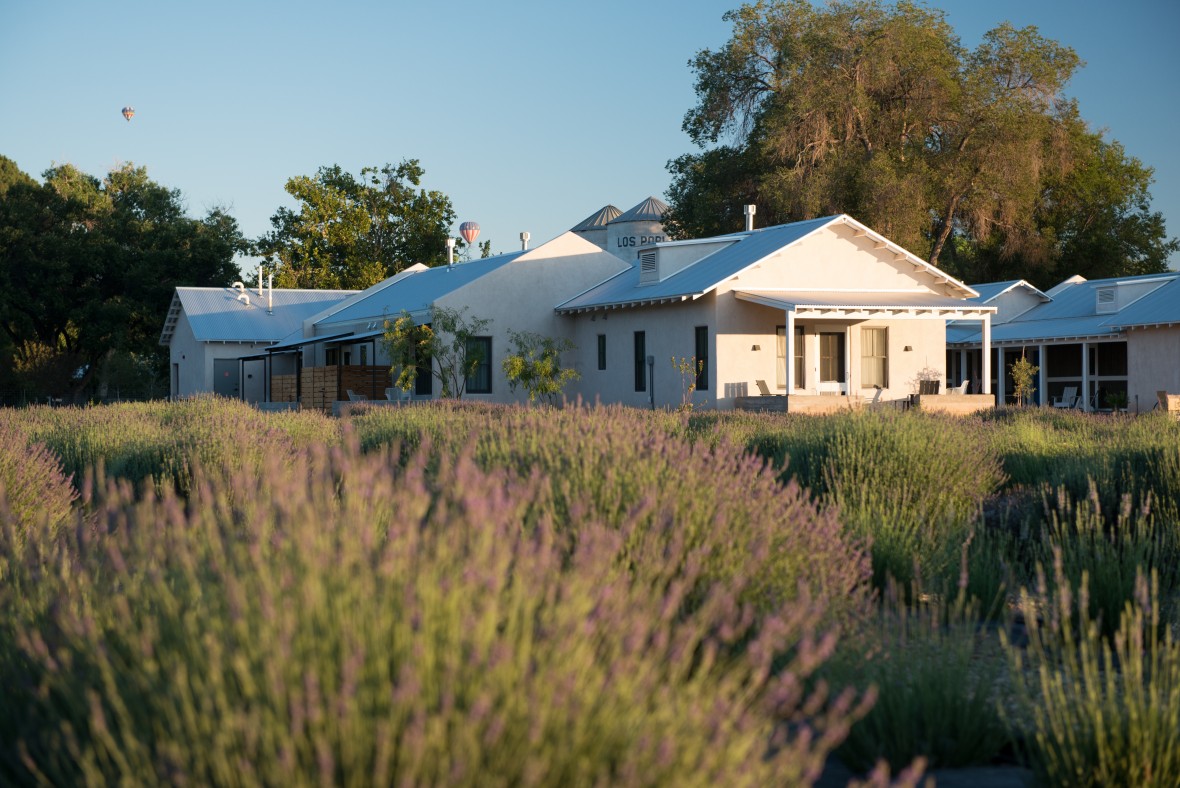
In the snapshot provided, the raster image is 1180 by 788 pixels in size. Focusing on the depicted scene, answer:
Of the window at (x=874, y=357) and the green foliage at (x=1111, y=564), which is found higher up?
the window at (x=874, y=357)

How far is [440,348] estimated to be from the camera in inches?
1177

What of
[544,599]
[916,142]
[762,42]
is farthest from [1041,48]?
[544,599]

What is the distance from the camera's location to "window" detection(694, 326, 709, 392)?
2739 cm

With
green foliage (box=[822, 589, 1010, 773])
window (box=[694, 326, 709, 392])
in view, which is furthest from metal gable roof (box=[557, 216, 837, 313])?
green foliage (box=[822, 589, 1010, 773])

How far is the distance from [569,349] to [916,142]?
18.7 meters

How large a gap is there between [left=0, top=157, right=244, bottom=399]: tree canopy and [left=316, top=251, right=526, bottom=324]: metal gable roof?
1330 cm

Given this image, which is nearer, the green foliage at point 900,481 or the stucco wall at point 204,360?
the green foliage at point 900,481

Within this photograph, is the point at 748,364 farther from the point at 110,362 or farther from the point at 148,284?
the point at 110,362

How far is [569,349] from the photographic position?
1278 inches

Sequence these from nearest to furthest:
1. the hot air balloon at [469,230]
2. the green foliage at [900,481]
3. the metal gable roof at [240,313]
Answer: the green foliage at [900,481]
the metal gable roof at [240,313]
the hot air balloon at [469,230]

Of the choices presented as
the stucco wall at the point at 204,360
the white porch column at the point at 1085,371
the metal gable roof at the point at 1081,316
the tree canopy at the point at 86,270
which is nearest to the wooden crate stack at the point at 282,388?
the stucco wall at the point at 204,360

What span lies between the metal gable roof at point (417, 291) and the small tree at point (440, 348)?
2.73ft

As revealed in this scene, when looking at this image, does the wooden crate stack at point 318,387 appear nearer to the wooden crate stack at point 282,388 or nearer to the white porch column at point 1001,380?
the wooden crate stack at point 282,388

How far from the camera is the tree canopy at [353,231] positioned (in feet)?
198
